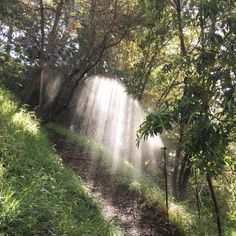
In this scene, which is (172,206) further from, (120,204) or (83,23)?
(83,23)

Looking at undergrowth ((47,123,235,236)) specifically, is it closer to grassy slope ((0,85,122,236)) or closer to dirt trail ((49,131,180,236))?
dirt trail ((49,131,180,236))

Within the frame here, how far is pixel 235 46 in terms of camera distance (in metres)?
4.32

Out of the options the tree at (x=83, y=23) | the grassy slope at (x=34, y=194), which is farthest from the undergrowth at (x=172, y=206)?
the tree at (x=83, y=23)

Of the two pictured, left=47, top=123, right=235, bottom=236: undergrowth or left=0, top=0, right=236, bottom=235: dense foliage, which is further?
left=47, top=123, right=235, bottom=236: undergrowth

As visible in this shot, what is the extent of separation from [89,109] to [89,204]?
14528 millimetres

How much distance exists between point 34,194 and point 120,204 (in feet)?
13.3


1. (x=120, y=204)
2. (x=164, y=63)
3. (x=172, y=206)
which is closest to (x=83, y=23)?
(x=164, y=63)

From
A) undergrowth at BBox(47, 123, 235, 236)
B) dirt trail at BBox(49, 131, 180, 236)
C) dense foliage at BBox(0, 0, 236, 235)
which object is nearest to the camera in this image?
dense foliage at BBox(0, 0, 236, 235)

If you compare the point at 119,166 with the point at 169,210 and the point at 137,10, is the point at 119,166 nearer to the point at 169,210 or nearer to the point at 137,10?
the point at 169,210

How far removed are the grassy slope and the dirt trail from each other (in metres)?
0.93

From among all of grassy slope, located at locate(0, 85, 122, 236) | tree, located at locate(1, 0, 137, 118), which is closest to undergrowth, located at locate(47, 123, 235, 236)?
grassy slope, located at locate(0, 85, 122, 236)

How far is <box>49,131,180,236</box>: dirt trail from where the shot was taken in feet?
25.3

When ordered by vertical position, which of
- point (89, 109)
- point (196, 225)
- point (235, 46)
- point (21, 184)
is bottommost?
point (21, 184)

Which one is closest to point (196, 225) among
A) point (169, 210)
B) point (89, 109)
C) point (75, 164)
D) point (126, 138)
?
point (169, 210)
